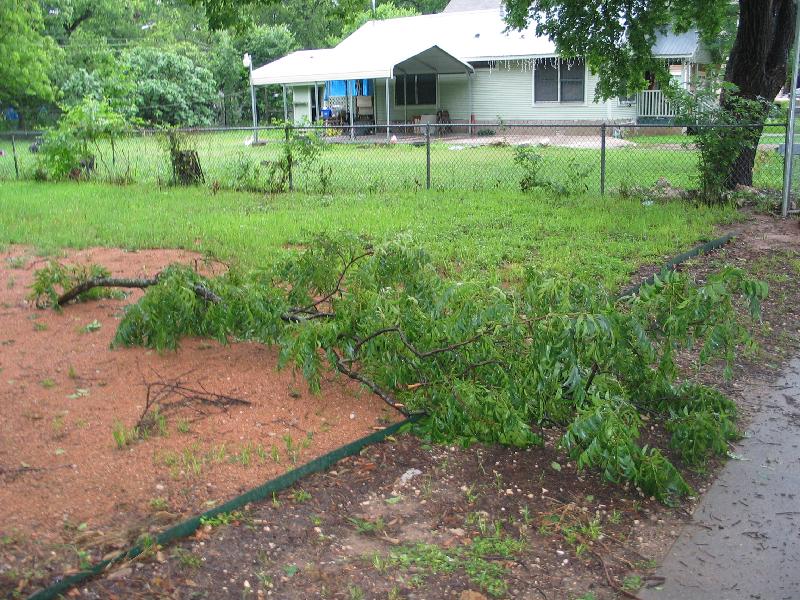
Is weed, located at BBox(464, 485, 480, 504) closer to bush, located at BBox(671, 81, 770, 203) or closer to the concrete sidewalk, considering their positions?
the concrete sidewalk

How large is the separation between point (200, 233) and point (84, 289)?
13.8 ft

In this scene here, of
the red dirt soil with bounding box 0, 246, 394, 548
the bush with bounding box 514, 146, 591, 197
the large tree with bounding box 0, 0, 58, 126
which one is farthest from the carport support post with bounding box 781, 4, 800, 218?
the large tree with bounding box 0, 0, 58, 126

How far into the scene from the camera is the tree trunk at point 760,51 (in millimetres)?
13406

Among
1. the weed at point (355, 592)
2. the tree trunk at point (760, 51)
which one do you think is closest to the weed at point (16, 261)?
the weed at point (355, 592)

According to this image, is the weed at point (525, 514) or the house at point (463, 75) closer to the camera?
the weed at point (525, 514)

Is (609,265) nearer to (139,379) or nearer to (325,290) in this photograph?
(325,290)

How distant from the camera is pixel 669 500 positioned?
13.6ft

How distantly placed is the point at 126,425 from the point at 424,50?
2641 centimetres

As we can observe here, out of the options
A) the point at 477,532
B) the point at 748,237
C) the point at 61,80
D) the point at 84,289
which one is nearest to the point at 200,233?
the point at 84,289

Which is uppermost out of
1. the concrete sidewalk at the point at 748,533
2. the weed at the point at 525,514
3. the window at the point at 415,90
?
the window at the point at 415,90

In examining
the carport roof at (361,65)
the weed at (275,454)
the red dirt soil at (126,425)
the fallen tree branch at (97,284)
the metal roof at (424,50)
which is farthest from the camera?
the metal roof at (424,50)

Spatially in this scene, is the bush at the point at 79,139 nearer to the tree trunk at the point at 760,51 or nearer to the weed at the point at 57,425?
the tree trunk at the point at 760,51

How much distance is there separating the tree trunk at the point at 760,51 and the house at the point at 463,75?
14538 mm

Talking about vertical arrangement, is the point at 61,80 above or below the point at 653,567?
above
